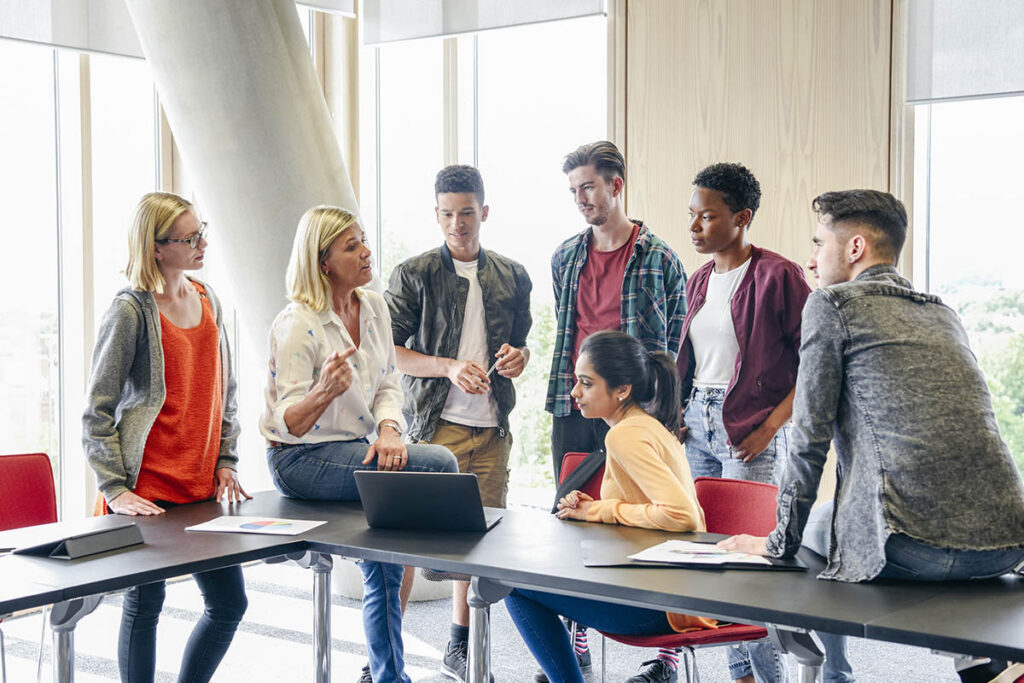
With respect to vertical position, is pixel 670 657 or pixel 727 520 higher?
pixel 727 520

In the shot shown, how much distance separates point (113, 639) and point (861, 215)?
11.6ft

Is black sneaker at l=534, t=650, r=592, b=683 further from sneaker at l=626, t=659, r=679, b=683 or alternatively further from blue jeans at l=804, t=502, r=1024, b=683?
blue jeans at l=804, t=502, r=1024, b=683

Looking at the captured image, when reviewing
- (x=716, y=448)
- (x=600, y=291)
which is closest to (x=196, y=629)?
(x=716, y=448)

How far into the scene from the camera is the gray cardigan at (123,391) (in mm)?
2711

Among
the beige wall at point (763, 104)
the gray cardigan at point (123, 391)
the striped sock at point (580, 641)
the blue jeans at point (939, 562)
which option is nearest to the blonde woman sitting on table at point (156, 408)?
the gray cardigan at point (123, 391)

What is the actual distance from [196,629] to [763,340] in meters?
1.94

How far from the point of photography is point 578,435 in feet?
11.9

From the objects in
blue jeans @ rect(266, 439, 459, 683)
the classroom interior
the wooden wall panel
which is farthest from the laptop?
the wooden wall panel

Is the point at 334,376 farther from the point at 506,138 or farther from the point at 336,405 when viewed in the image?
the point at 506,138

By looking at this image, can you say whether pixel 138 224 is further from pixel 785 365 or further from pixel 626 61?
pixel 626 61

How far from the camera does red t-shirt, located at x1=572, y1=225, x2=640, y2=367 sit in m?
3.63

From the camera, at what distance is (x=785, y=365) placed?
10.9 ft

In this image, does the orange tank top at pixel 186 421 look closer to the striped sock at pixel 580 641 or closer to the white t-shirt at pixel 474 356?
the white t-shirt at pixel 474 356

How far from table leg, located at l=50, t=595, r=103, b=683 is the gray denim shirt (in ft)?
4.97
